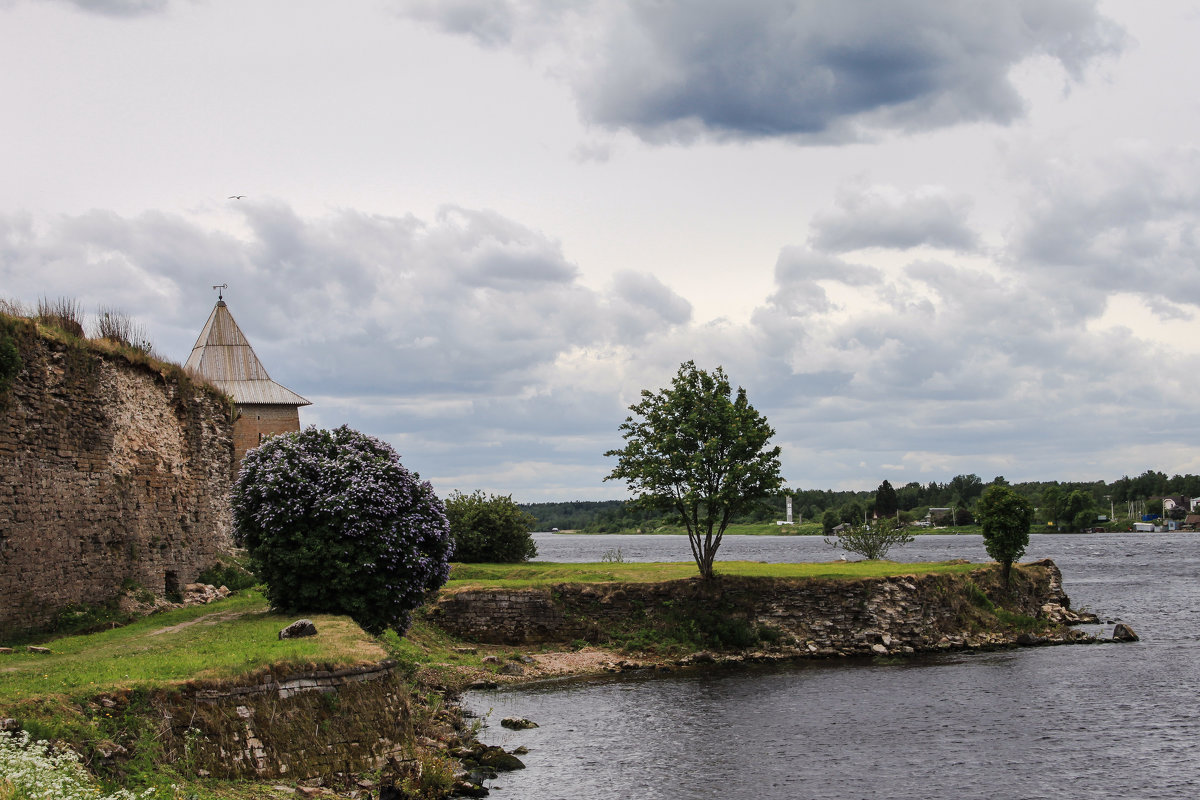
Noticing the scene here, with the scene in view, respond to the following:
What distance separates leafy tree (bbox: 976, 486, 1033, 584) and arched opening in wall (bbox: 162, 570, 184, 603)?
1389 inches

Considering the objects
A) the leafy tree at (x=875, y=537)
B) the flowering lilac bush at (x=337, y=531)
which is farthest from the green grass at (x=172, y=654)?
the leafy tree at (x=875, y=537)

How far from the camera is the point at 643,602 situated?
124 feet

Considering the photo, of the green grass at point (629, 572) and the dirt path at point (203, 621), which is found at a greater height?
the dirt path at point (203, 621)

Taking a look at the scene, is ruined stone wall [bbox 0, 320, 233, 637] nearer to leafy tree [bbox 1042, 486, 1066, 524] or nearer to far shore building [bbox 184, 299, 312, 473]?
far shore building [bbox 184, 299, 312, 473]

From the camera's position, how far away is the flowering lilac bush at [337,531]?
22.8m

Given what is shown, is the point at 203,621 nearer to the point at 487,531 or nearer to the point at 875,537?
the point at 487,531

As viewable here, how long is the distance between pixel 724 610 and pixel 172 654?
24.2 metres

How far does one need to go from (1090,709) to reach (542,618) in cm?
1922

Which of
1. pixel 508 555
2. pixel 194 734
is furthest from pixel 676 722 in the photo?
pixel 508 555

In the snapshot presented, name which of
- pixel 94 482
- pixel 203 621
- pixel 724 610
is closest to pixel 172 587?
pixel 203 621

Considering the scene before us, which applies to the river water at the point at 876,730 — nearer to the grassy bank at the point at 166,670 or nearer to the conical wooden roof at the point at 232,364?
the grassy bank at the point at 166,670

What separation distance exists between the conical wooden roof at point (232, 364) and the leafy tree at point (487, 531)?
35.2 ft

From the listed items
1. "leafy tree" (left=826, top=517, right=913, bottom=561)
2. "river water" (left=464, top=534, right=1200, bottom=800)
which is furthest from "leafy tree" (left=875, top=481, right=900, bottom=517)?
"river water" (left=464, top=534, right=1200, bottom=800)

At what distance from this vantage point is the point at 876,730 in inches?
958
